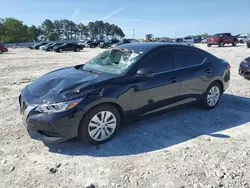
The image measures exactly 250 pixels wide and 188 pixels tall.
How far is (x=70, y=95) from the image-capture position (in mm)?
3465

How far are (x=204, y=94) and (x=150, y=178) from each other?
2859 millimetres

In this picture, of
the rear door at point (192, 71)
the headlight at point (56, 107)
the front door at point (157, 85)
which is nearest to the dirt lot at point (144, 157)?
the front door at point (157, 85)

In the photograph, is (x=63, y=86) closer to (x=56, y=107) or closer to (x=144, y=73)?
(x=56, y=107)

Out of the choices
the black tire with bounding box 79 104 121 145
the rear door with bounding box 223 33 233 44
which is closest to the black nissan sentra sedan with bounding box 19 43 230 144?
the black tire with bounding box 79 104 121 145

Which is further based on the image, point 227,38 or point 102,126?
point 227,38

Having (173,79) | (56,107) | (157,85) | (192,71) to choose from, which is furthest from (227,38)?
(56,107)

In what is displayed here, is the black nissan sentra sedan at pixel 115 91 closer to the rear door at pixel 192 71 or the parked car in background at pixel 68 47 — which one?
the rear door at pixel 192 71

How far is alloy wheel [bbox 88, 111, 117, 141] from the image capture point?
11.9ft

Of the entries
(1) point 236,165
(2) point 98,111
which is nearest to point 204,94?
(1) point 236,165

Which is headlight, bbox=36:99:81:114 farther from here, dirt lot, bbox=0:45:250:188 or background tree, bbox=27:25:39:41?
background tree, bbox=27:25:39:41

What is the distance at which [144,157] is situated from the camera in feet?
11.2

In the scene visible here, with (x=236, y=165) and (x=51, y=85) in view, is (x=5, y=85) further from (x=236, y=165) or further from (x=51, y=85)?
(x=236, y=165)

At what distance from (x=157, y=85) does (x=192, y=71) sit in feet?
3.48

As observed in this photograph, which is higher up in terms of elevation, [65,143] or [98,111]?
[98,111]
